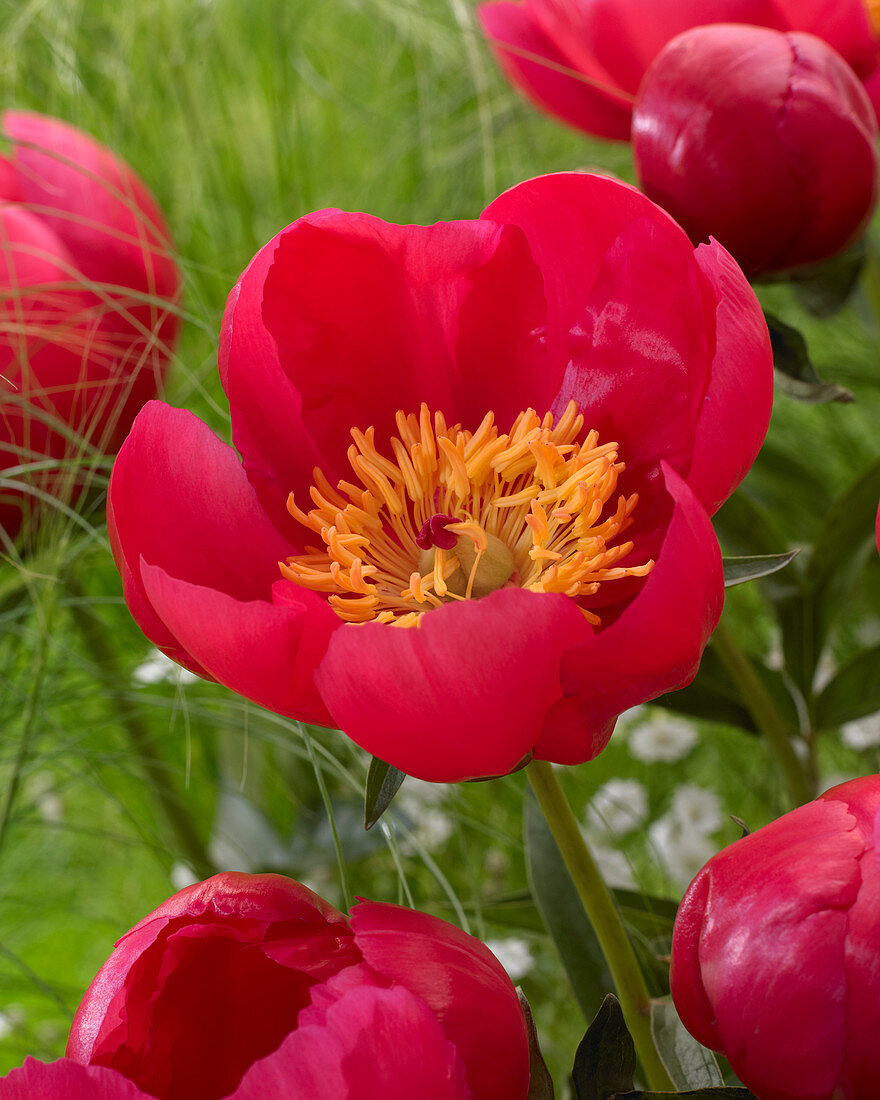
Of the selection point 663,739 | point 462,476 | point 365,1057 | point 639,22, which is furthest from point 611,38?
point 663,739

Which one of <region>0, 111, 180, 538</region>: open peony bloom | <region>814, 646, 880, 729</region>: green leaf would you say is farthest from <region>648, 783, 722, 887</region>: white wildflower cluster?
<region>0, 111, 180, 538</region>: open peony bloom

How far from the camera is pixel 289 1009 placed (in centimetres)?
16

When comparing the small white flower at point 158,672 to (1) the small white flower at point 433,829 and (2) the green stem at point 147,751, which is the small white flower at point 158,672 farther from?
(1) the small white flower at point 433,829

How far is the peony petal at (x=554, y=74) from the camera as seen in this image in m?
0.27

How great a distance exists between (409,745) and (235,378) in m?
0.08

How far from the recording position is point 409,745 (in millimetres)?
138

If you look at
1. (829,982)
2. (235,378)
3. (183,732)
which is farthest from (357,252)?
(183,732)

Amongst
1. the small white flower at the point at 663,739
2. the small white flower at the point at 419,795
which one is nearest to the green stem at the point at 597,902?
the small white flower at the point at 419,795

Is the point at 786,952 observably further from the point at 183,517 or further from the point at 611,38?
the point at 611,38

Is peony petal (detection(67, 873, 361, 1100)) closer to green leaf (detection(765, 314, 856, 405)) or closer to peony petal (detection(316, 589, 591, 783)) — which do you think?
peony petal (detection(316, 589, 591, 783))

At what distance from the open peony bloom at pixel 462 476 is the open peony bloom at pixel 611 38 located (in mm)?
84

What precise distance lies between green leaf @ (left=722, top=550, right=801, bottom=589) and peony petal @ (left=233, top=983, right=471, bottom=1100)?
75 mm

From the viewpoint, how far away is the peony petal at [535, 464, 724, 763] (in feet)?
0.45

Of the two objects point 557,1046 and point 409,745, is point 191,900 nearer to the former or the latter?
point 409,745
